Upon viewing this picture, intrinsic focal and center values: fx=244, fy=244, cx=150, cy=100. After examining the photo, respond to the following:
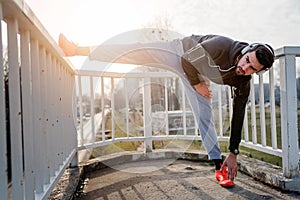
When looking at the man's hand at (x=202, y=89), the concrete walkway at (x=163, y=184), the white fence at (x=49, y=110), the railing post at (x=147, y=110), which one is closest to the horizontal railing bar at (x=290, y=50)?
the white fence at (x=49, y=110)

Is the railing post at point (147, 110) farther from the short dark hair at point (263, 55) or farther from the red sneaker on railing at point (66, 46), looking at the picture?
the short dark hair at point (263, 55)

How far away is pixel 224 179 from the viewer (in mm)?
1641

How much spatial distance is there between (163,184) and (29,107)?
1105mm

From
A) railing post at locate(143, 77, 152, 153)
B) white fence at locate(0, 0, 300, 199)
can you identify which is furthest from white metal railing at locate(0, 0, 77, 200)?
railing post at locate(143, 77, 152, 153)

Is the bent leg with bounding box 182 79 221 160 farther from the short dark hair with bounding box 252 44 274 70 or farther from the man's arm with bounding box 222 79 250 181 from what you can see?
the short dark hair with bounding box 252 44 274 70

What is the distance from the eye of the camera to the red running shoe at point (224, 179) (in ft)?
5.23

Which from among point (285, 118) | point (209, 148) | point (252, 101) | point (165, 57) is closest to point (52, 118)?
point (165, 57)

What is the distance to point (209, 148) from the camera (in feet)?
6.13

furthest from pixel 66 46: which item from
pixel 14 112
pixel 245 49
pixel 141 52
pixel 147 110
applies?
pixel 147 110

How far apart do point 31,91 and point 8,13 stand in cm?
32

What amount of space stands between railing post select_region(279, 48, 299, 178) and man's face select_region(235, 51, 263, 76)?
36 cm

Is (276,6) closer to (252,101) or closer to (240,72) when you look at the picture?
(252,101)

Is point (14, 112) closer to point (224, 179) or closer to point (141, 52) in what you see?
point (141, 52)

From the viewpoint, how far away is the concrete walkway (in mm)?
1480
